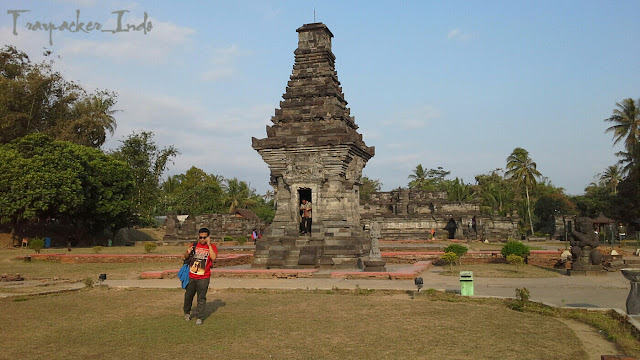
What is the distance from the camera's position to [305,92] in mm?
17891

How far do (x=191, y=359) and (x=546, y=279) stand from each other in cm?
1107

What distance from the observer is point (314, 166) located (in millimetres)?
16734

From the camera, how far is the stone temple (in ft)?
52.4

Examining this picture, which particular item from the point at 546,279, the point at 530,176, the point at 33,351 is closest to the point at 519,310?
the point at 546,279

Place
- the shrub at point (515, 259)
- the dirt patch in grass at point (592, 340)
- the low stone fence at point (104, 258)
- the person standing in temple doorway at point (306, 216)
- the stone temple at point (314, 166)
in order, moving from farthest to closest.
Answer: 1. the low stone fence at point (104, 258)
2. the person standing in temple doorway at point (306, 216)
3. the shrub at point (515, 259)
4. the stone temple at point (314, 166)
5. the dirt patch in grass at point (592, 340)

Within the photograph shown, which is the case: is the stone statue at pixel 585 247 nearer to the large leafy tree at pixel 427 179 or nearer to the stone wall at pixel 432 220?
the stone wall at pixel 432 220

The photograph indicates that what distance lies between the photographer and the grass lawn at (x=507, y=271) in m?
14.4

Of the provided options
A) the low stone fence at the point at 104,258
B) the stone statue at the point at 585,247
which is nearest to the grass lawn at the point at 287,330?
the stone statue at the point at 585,247

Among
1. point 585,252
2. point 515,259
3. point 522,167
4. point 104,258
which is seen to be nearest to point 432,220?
point 522,167

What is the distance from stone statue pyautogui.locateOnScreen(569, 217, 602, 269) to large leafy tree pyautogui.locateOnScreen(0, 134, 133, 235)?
25426mm

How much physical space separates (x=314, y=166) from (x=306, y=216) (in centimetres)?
183

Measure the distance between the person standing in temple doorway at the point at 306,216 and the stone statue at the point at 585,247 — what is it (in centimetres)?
863

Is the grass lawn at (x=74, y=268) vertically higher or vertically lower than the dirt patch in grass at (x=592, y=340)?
lower

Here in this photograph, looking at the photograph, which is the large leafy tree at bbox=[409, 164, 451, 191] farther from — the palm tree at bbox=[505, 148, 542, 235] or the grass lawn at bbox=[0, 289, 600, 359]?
the grass lawn at bbox=[0, 289, 600, 359]
